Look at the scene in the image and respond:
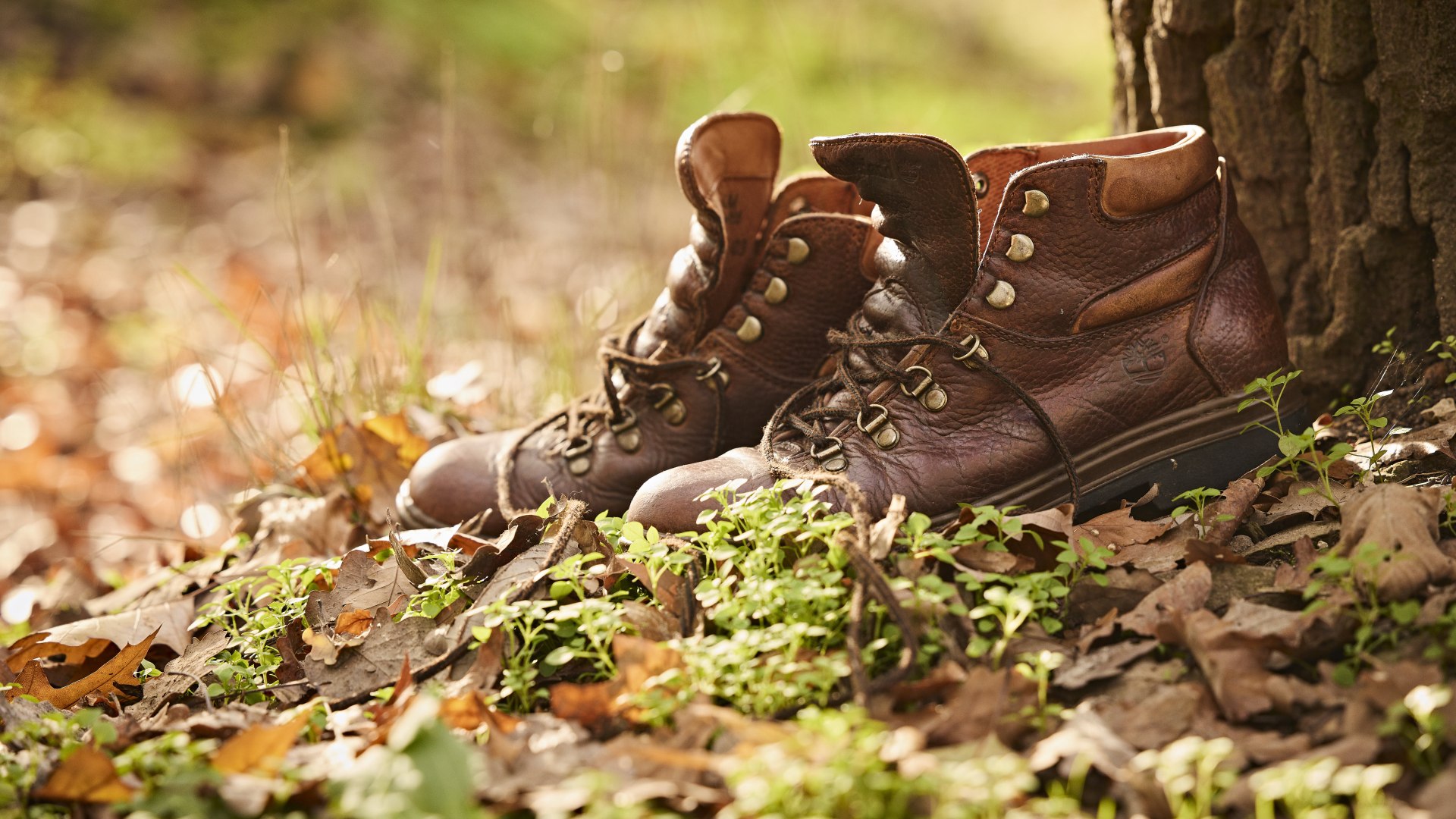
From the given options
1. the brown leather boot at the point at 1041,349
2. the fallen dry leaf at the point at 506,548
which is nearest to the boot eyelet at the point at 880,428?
the brown leather boot at the point at 1041,349

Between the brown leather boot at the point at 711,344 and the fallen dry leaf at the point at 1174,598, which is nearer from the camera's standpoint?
the fallen dry leaf at the point at 1174,598

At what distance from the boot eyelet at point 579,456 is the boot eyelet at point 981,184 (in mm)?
1104

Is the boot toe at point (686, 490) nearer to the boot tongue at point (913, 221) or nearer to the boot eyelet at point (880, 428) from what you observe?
the boot eyelet at point (880, 428)

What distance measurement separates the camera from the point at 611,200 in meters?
4.00

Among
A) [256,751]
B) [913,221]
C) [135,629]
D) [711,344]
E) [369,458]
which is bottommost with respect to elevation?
[135,629]

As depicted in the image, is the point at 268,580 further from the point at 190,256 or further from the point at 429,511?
the point at 190,256

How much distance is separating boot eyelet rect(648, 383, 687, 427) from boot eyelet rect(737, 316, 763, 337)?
0.71ft

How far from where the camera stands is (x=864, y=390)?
2.20m

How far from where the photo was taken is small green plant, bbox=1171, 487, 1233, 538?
1.93m

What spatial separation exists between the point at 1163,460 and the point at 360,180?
8055mm

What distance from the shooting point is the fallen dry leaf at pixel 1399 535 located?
1.56 meters

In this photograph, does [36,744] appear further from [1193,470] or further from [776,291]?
[1193,470]

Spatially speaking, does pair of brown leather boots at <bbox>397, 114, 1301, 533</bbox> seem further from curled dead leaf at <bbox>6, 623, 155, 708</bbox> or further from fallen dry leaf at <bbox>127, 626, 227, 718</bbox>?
curled dead leaf at <bbox>6, 623, 155, 708</bbox>

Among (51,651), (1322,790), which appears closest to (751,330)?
(1322,790)
